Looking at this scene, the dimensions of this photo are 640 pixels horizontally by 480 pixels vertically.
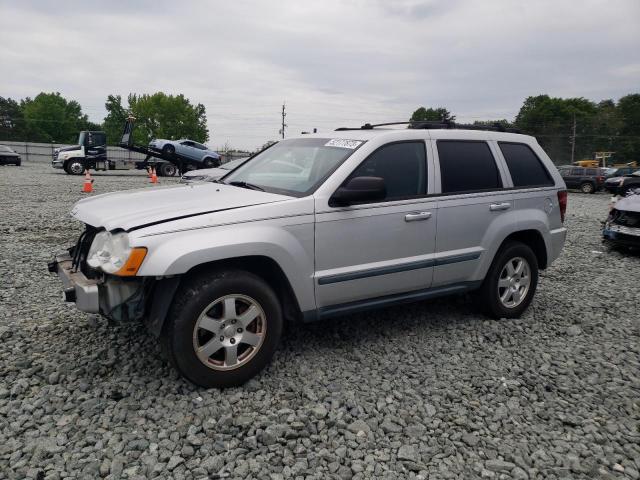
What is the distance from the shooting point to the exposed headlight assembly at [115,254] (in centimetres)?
288

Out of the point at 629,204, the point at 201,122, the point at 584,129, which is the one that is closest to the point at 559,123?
the point at 584,129

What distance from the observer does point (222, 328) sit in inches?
124

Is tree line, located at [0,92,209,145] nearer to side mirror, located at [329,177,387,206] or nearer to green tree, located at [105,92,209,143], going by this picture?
green tree, located at [105,92,209,143]

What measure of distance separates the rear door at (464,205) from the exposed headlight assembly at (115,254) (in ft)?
7.92

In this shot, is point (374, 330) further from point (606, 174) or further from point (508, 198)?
point (606, 174)

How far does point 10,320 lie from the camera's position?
4281mm

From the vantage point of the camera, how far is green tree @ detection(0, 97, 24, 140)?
271ft

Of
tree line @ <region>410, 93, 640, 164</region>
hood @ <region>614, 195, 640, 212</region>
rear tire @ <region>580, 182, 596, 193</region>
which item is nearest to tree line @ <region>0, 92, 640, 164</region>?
tree line @ <region>410, 93, 640, 164</region>

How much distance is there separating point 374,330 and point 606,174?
27964 mm

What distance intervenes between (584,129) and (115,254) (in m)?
89.7

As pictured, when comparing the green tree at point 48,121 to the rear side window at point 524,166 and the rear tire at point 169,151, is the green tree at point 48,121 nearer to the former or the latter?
the rear tire at point 169,151

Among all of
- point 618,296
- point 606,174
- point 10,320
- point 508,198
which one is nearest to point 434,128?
point 508,198

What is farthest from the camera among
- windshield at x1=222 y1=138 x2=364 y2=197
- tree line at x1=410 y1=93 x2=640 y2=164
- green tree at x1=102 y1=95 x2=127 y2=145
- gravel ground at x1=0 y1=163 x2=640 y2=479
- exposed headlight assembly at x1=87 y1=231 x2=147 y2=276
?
green tree at x1=102 y1=95 x2=127 y2=145

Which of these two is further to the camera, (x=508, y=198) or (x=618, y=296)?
(x=618, y=296)
